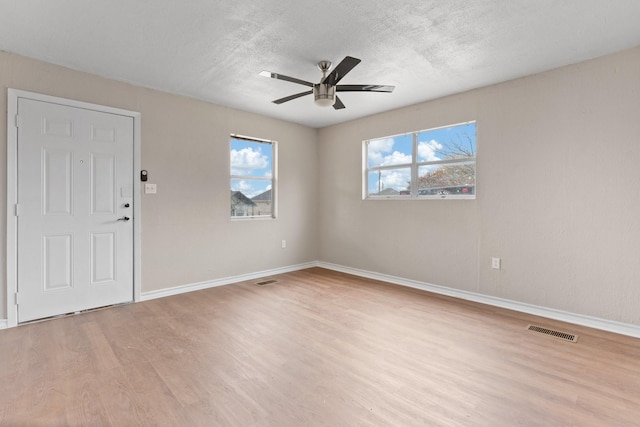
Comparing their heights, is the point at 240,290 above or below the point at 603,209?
below

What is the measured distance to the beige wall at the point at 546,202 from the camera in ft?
8.93

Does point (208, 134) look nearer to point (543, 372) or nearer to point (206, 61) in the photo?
point (206, 61)

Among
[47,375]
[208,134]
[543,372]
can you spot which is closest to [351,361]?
[543,372]

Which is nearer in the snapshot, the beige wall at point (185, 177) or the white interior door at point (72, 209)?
the white interior door at point (72, 209)

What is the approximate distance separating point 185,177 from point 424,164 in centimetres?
320

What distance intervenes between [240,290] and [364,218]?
2.18 meters

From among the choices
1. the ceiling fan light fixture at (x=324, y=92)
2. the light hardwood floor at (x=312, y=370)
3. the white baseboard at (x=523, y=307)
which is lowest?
the light hardwood floor at (x=312, y=370)

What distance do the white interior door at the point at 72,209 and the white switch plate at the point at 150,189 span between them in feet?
0.57

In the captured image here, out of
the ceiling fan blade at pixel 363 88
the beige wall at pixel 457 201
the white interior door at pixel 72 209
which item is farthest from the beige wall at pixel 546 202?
the white interior door at pixel 72 209

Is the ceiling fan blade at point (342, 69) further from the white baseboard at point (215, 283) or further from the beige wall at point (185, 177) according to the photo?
the white baseboard at point (215, 283)

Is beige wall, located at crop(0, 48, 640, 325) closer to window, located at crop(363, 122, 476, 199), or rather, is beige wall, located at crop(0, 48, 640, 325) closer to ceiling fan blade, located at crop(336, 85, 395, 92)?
window, located at crop(363, 122, 476, 199)

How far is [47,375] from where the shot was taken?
2.01m

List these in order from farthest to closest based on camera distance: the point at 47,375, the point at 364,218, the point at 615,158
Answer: the point at 364,218
the point at 615,158
the point at 47,375

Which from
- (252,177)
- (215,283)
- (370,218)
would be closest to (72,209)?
(215,283)
